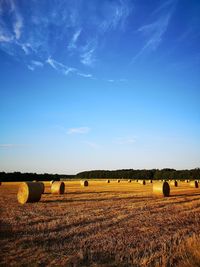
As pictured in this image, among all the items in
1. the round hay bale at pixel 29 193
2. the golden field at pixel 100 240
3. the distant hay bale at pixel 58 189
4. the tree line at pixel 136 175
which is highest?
the tree line at pixel 136 175

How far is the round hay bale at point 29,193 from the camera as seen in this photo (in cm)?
2017

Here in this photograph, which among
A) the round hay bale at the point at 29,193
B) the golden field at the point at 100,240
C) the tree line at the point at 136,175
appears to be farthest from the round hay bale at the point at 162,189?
the tree line at the point at 136,175

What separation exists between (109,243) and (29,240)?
7.43 feet

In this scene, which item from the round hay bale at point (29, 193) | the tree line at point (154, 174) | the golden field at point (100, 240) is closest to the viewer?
the golden field at point (100, 240)

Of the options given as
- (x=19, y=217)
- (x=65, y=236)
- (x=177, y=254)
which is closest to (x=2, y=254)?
(x=65, y=236)

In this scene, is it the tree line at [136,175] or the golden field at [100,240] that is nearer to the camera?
the golden field at [100,240]

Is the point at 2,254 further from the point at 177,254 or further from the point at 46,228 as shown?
the point at 177,254

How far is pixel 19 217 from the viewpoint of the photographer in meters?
13.0

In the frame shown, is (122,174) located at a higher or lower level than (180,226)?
higher

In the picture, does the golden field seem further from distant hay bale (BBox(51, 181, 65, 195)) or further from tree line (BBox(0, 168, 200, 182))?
tree line (BBox(0, 168, 200, 182))

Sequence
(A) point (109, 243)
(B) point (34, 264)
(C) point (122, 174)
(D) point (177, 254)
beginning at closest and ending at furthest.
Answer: (B) point (34, 264)
(D) point (177, 254)
(A) point (109, 243)
(C) point (122, 174)

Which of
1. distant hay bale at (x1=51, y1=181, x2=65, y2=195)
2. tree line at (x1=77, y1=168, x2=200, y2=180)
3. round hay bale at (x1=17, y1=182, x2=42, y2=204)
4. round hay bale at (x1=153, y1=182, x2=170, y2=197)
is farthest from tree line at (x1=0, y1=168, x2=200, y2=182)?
round hay bale at (x1=17, y1=182, x2=42, y2=204)

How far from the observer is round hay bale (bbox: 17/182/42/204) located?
2017 cm

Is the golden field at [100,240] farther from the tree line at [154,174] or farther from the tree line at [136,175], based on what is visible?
the tree line at [154,174]
